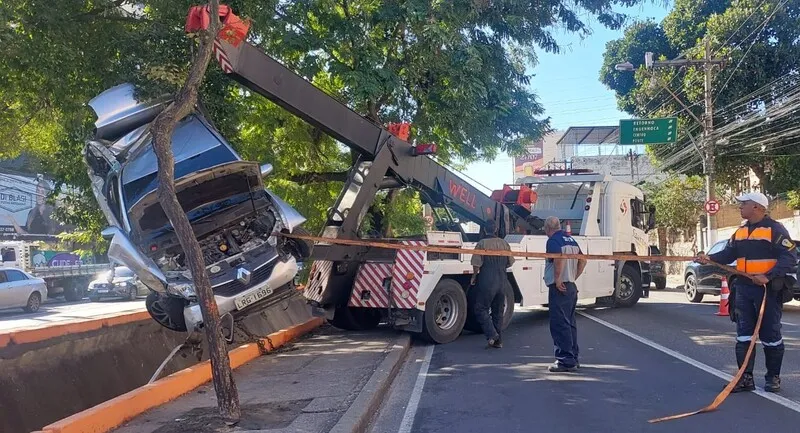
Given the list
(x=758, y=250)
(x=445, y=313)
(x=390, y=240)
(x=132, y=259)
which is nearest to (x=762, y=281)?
(x=758, y=250)

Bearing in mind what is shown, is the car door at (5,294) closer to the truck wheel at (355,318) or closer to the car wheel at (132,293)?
the car wheel at (132,293)

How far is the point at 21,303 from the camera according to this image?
22.0 meters

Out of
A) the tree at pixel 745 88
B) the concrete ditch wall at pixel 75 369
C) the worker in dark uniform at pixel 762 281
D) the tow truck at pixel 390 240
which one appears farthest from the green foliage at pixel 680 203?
the concrete ditch wall at pixel 75 369

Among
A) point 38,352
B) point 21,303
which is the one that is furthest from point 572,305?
point 21,303

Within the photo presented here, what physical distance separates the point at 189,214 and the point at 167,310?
1.17m

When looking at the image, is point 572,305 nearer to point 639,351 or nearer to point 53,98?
point 639,351

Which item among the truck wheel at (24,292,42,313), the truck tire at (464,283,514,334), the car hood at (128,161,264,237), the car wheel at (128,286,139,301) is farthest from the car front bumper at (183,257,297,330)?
the car wheel at (128,286,139,301)

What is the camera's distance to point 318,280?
10.6 m

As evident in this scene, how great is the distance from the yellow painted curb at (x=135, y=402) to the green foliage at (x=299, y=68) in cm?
361

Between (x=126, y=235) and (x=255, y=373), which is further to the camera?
(x=255, y=373)

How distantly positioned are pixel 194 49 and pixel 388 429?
609cm

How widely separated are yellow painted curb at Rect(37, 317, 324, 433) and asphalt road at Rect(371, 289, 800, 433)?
196cm

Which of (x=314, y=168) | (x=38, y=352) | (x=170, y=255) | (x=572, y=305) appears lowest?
(x=38, y=352)

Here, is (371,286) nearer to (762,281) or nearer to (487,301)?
(487,301)
